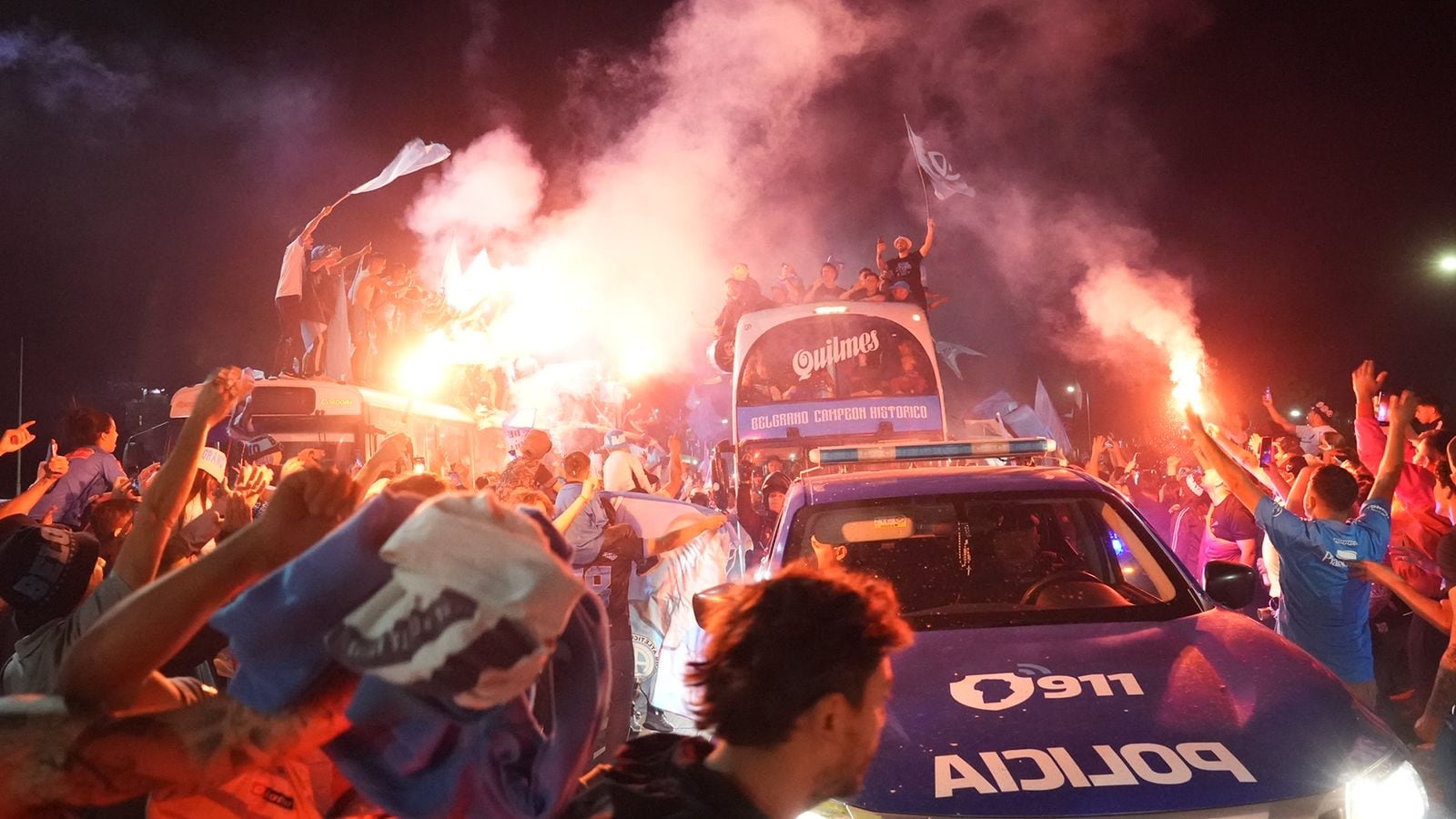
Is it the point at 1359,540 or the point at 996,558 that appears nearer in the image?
the point at 1359,540

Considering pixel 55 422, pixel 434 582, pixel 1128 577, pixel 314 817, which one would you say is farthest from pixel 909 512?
pixel 55 422

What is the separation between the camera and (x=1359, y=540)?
4.49 meters

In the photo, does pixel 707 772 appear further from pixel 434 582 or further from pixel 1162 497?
pixel 1162 497

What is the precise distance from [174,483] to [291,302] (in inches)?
580

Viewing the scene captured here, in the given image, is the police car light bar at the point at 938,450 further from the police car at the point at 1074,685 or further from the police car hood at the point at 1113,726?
the police car hood at the point at 1113,726

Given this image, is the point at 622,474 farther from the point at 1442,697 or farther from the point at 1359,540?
the point at 1442,697

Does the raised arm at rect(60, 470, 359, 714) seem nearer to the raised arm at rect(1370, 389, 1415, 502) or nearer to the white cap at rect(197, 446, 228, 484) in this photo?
the white cap at rect(197, 446, 228, 484)

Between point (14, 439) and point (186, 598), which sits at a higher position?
point (14, 439)

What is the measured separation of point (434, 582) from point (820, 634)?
→ 0.70 metres

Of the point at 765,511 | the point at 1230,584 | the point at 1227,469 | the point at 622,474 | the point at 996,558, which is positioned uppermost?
the point at 622,474

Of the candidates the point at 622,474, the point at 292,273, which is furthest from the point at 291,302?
the point at 622,474

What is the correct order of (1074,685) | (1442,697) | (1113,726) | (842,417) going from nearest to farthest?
(1113,726) < (1074,685) < (1442,697) < (842,417)

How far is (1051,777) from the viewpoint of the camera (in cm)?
265

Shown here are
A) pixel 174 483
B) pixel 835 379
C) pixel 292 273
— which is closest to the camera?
pixel 174 483
